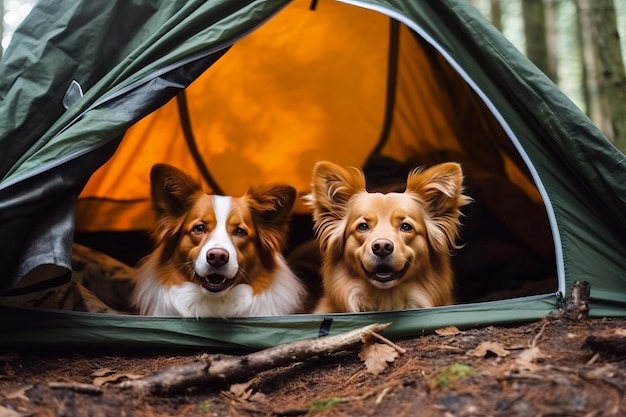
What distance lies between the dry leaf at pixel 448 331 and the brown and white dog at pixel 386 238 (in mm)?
146

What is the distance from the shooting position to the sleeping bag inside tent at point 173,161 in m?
2.75

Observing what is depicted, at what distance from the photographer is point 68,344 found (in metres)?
2.90

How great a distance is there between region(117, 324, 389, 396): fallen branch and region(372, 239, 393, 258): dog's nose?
0.32 meters

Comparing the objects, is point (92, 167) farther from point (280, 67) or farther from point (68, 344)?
point (280, 67)

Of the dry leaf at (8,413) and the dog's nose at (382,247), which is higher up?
the dog's nose at (382,247)

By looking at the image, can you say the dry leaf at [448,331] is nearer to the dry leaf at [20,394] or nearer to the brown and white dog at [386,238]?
the brown and white dog at [386,238]

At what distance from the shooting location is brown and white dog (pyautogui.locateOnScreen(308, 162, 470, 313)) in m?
2.87

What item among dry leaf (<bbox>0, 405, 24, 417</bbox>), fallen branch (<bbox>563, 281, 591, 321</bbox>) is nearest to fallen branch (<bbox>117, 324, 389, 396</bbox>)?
dry leaf (<bbox>0, 405, 24, 417</bbox>)

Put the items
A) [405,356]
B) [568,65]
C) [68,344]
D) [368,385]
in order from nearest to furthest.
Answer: [368,385] < [405,356] < [68,344] < [568,65]

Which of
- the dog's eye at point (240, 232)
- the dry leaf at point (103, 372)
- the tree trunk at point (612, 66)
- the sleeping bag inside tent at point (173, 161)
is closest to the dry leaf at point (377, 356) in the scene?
the sleeping bag inside tent at point (173, 161)

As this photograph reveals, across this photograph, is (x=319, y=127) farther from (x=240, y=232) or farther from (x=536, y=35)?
(x=536, y=35)

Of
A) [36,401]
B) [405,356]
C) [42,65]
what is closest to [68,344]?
[36,401]

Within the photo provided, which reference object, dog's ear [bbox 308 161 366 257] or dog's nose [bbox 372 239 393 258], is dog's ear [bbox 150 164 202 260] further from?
dog's nose [bbox 372 239 393 258]

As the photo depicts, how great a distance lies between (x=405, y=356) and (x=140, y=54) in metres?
1.81
